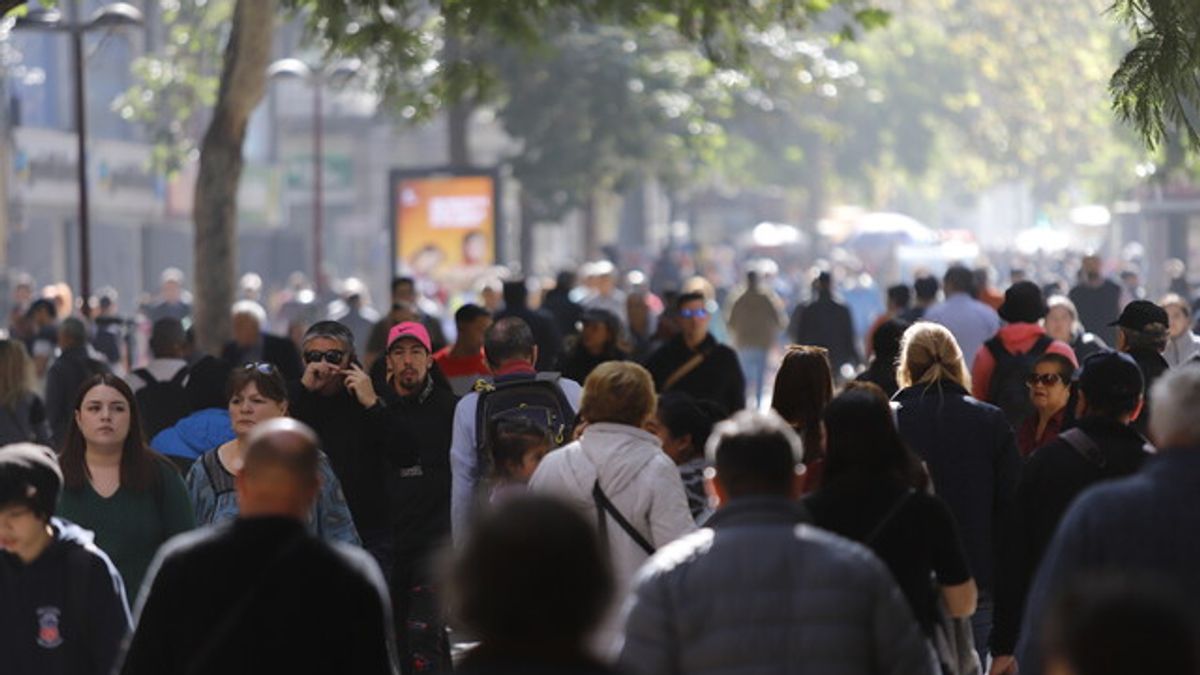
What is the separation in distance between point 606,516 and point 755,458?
259 centimetres

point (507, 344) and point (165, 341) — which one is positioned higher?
point (507, 344)

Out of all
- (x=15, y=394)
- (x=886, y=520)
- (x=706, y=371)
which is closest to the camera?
(x=886, y=520)

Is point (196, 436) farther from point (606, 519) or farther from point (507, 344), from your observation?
point (606, 519)

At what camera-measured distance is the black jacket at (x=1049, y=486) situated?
313 inches

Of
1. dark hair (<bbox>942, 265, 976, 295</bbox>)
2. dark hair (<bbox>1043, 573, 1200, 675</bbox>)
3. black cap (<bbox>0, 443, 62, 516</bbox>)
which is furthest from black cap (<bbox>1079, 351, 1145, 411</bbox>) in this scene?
dark hair (<bbox>942, 265, 976, 295</bbox>)

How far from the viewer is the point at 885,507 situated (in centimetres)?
702

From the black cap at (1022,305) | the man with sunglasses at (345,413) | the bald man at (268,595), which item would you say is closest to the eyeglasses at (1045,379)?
the man with sunglasses at (345,413)

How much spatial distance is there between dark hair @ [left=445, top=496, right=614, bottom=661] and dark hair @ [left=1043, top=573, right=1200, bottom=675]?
31.5 inches

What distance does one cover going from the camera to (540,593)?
4465 millimetres

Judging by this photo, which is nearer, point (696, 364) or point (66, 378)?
point (696, 364)

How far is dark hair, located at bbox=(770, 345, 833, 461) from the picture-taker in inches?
361

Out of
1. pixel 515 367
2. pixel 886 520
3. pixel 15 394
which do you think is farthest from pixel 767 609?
pixel 15 394

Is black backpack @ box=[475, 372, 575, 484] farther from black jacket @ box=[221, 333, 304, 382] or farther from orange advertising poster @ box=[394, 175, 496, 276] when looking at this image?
orange advertising poster @ box=[394, 175, 496, 276]

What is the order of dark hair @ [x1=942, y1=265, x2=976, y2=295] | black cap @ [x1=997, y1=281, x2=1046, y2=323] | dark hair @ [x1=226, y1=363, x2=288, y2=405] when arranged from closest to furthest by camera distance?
dark hair @ [x1=226, y1=363, x2=288, y2=405]
black cap @ [x1=997, y1=281, x2=1046, y2=323]
dark hair @ [x1=942, y1=265, x2=976, y2=295]
